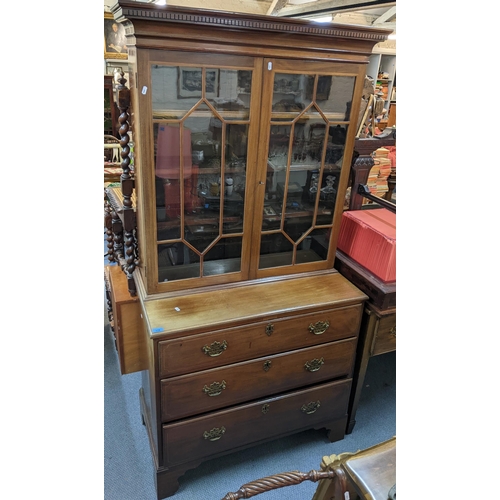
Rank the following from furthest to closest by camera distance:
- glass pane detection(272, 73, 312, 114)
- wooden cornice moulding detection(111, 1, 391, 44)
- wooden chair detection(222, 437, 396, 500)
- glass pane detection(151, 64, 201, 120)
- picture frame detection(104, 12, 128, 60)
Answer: picture frame detection(104, 12, 128, 60) < glass pane detection(272, 73, 312, 114) < glass pane detection(151, 64, 201, 120) < wooden cornice moulding detection(111, 1, 391, 44) < wooden chair detection(222, 437, 396, 500)

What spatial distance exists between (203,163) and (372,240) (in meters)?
0.76

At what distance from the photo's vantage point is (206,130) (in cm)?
125

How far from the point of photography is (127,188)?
1.32 m

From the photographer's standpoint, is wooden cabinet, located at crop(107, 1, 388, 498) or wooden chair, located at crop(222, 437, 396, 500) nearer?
wooden chair, located at crop(222, 437, 396, 500)

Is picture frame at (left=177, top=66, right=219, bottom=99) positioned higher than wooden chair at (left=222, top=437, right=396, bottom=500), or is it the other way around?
picture frame at (left=177, top=66, right=219, bottom=99)

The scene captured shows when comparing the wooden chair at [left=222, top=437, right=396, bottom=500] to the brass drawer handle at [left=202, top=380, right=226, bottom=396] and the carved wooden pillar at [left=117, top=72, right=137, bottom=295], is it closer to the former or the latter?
the brass drawer handle at [left=202, top=380, right=226, bottom=396]

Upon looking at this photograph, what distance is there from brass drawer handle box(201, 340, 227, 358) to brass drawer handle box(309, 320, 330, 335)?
354 millimetres

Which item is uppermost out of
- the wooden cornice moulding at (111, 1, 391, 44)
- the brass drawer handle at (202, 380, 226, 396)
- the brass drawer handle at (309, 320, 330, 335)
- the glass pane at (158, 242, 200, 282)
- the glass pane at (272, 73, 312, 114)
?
the wooden cornice moulding at (111, 1, 391, 44)

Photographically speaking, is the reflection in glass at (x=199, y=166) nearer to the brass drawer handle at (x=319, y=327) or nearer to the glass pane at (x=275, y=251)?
the glass pane at (x=275, y=251)

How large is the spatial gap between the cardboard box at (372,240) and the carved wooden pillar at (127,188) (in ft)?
3.01

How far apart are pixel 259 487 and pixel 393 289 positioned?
3.14ft

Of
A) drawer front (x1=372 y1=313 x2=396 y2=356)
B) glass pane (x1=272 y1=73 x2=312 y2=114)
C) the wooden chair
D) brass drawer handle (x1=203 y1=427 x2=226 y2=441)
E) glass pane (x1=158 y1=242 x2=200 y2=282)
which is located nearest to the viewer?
the wooden chair

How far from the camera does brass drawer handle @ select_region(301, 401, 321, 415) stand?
163 centimetres

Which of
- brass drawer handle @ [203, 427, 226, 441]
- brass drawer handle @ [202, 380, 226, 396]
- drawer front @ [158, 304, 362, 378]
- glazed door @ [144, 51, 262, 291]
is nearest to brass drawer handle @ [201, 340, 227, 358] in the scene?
drawer front @ [158, 304, 362, 378]
